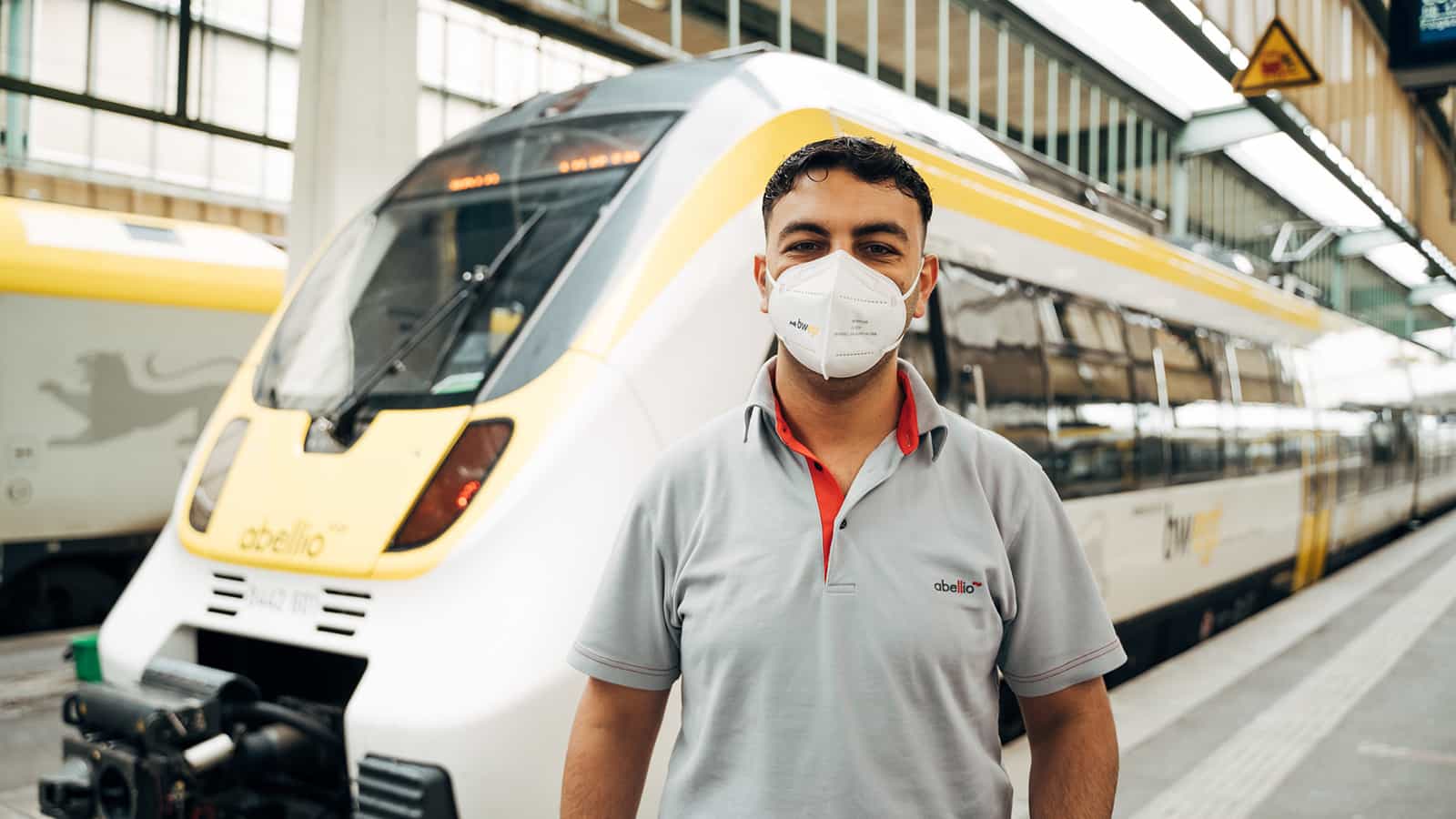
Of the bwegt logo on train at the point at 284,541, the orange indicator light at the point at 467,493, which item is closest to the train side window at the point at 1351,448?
the orange indicator light at the point at 467,493

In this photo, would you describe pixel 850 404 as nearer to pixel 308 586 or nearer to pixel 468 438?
pixel 468 438

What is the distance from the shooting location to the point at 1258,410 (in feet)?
30.5

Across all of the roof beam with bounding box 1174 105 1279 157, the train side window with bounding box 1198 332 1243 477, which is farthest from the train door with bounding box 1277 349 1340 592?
the roof beam with bounding box 1174 105 1279 157

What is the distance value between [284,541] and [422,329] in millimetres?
842

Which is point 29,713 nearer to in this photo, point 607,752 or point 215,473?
point 215,473

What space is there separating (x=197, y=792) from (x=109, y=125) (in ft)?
59.9

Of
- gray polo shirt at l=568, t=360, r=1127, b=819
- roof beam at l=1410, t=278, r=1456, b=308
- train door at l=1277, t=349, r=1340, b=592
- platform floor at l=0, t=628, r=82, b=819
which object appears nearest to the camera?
gray polo shirt at l=568, t=360, r=1127, b=819

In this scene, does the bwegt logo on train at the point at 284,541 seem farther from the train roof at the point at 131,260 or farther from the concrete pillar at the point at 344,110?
the train roof at the point at 131,260

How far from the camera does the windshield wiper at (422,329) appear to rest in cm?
401

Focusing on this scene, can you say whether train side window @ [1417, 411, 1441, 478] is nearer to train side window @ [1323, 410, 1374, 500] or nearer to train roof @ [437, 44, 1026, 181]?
train side window @ [1323, 410, 1374, 500]

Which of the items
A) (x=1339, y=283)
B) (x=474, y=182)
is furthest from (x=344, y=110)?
(x=1339, y=283)

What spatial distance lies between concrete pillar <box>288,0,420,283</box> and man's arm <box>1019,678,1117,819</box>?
6.43 meters

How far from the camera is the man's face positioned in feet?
5.64

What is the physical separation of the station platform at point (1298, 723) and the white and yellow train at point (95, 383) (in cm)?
724
